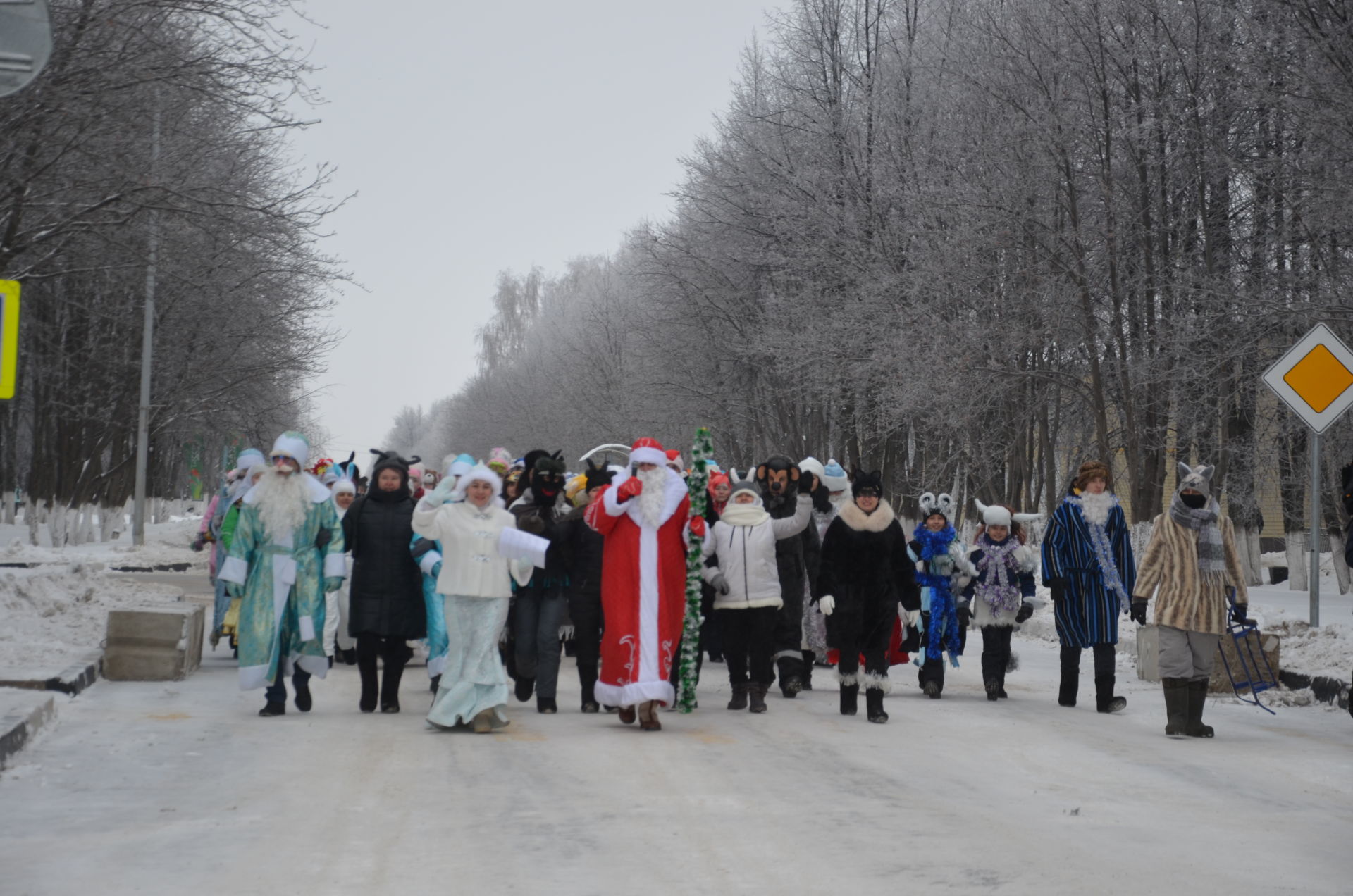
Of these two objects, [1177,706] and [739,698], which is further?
[739,698]

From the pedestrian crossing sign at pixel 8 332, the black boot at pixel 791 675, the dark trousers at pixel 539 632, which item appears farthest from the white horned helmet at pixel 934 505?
the pedestrian crossing sign at pixel 8 332

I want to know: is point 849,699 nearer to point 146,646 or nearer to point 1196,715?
point 1196,715

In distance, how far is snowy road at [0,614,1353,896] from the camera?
239 inches

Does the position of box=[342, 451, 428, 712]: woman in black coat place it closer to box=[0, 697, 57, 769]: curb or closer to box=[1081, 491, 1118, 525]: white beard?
box=[0, 697, 57, 769]: curb

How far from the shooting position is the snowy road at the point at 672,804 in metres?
6.07

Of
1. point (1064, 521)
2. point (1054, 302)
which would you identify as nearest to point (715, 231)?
point (1054, 302)

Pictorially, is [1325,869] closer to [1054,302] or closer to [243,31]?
[243,31]

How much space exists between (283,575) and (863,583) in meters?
4.10

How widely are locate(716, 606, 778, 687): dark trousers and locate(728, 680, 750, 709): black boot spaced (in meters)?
0.04

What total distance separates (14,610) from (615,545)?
7781mm

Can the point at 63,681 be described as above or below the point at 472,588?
below

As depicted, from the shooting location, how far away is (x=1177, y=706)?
10.7 m

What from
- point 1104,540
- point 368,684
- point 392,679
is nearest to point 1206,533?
point 1104,540

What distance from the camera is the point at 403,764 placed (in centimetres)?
880
